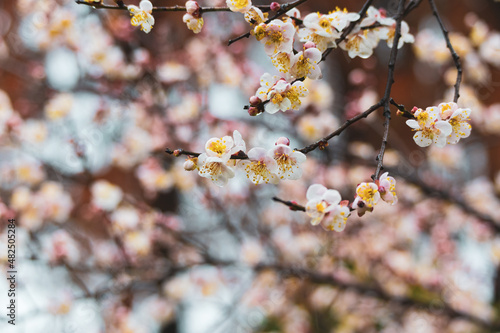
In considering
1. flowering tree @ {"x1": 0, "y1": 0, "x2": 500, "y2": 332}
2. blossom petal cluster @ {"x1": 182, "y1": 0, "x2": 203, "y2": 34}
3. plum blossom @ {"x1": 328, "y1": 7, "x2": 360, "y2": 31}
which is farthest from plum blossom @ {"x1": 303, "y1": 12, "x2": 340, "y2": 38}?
flowering tree @ {"x1": 0, "y1": 0, "x2": 500, "y2": 332}

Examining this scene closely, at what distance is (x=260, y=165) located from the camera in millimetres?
849

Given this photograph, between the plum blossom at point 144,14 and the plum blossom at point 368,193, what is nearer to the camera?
the plum blossom at point 368,193

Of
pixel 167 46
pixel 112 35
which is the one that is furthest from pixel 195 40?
pixel 112 35

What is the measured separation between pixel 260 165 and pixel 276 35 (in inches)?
10.4

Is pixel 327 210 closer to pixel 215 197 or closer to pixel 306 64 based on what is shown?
pixel 306 64

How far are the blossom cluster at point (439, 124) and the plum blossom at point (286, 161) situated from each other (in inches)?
9.2

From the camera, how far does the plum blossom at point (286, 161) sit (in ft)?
2.68

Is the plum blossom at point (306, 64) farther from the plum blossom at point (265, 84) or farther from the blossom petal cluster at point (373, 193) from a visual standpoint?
the blossom petal cluster at point (373, 193)

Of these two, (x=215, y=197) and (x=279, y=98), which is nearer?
(x=279, y=98)

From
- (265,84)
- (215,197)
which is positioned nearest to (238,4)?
(265,84)

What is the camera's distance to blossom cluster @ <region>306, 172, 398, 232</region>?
77 centimetres

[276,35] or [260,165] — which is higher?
[276,35]

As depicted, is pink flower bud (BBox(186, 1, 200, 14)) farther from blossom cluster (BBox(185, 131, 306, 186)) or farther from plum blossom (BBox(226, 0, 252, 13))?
blossom cluster (BBox(185, 131, 306, 186))

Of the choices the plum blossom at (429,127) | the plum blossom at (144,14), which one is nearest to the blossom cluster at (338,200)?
the plum blossom at (429,127)
